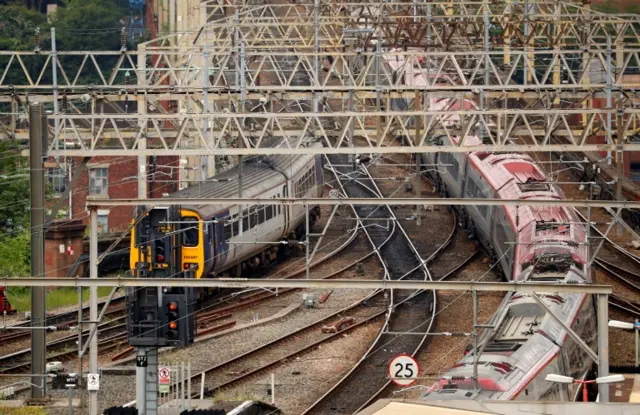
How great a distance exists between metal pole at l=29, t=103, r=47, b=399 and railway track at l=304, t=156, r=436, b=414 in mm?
4342

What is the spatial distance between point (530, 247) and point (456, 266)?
6655 millimetres

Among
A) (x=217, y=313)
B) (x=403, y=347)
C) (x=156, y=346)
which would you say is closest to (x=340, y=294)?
(x=217, y=313)

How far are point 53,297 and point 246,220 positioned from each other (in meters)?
4.55

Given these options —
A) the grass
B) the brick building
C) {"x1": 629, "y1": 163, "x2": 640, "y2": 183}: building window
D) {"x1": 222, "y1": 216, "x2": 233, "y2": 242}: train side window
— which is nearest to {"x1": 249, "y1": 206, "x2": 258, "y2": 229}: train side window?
{"x1": 222, "y1": 216, "x2": 233, "y2": 242}: train side window

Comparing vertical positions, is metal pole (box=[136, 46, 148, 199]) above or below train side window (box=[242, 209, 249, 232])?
above

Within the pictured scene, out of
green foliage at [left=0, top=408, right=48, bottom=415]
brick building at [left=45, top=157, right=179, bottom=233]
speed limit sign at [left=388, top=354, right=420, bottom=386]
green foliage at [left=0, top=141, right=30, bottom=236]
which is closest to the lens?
speed limit sign at [left=388, top=354, right=420, bottom=386]

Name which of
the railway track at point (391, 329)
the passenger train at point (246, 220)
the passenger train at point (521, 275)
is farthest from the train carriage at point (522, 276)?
the passenger train at point (246, 220)

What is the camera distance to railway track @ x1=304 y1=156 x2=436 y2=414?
25.7 metres

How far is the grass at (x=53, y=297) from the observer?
113 feet

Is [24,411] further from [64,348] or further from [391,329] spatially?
[391,329]

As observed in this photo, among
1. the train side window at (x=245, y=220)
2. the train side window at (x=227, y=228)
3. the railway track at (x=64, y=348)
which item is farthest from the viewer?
the train side window at (x=245, y=220)

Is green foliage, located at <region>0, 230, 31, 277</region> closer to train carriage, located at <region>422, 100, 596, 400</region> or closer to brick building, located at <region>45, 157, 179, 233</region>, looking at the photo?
train carriage, located at <region>422, 100, 596, 400</region>

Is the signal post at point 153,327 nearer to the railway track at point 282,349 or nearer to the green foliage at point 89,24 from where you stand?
the railway track at point 282,349

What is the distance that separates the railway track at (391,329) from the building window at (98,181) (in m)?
13.7
